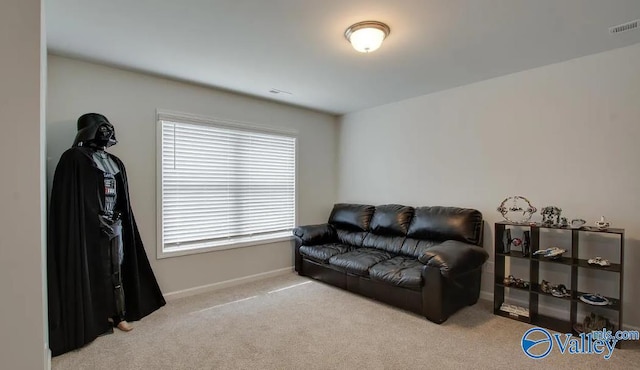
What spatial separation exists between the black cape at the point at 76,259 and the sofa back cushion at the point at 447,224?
3.23m

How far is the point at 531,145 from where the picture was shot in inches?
→ 121

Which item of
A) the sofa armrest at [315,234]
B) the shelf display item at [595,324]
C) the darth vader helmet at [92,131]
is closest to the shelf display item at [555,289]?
the shelf display item at [595,324]

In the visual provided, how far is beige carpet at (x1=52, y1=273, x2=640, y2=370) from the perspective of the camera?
84.2 inches

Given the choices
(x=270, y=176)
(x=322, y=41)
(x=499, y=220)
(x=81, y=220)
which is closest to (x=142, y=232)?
(x=81, y=220)

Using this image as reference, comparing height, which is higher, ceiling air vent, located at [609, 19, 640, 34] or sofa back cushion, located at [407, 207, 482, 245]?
ceiling air vent, located at [609, 19, 640, 34]

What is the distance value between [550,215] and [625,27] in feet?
5.15

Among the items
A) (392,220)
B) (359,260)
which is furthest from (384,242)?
(359,260)

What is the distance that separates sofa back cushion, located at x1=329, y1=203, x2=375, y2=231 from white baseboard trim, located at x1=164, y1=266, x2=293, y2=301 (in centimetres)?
99

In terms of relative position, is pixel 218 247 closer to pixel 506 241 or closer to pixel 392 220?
pixel 392 220

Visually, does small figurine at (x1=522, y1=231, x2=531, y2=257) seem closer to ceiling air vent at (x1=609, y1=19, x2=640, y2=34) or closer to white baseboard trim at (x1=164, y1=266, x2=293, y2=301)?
ceiling air vent at (x1=609, y1=19, x2=640, y2=34)

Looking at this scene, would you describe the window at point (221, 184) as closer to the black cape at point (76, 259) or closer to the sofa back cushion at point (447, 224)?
the black cape at point (76, 259)

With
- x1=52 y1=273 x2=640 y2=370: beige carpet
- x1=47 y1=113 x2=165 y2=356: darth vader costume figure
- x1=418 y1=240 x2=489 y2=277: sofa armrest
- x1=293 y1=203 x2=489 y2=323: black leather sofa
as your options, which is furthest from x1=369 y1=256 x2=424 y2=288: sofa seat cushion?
x1=47 y1=113 x2=165 y2=356: darth vader costume figure

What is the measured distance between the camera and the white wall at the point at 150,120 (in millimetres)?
2787

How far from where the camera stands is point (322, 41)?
2.49 meters
